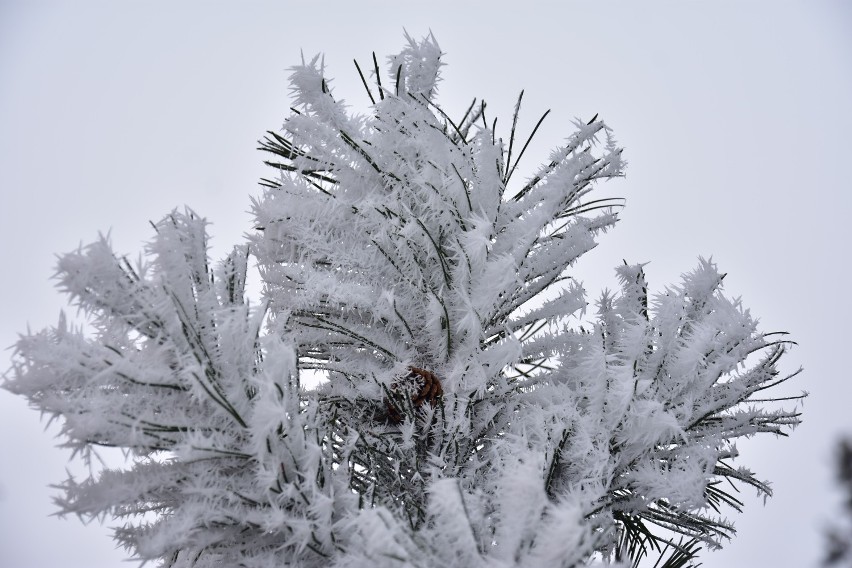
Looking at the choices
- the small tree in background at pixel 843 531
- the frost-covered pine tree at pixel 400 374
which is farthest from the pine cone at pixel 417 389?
the small tree in background at pixel 843 531

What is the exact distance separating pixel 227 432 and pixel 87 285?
1.08 feet

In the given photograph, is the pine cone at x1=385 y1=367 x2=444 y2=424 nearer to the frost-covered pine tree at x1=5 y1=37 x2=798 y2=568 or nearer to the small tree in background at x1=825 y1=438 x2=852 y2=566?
the frost-covered pine tree at x1=5 y1=37 x2=798 y2=568

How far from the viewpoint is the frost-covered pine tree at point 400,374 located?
44.2 inches

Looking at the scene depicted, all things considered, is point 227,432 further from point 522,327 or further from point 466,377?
point 522,327

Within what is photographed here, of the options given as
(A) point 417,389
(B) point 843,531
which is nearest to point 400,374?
(A) point 417,389

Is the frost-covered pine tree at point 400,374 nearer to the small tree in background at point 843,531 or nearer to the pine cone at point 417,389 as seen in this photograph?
the pine cone at point 417,389

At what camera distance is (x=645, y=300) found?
1626mm

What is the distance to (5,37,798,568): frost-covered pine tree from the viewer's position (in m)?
1.12

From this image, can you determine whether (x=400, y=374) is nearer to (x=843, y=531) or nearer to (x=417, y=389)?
(x=417, y=389)

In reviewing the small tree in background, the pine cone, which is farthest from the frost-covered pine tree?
the small tree in background

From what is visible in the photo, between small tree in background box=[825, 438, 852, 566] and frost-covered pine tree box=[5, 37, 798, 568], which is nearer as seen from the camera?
frost-covered pine tree box=[5, 37, 798, 568]

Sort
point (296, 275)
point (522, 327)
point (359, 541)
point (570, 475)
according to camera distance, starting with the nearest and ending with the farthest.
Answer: point (359, 541) → point (570, 475) → point (296, 275) → point (522, 327)

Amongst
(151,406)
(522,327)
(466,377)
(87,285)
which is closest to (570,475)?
(466,377)

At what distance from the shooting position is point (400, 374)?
1455mm
